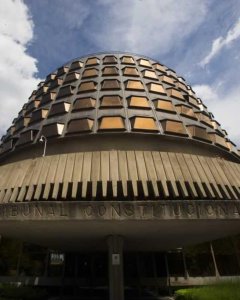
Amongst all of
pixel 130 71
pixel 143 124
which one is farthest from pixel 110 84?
pixel 143 124

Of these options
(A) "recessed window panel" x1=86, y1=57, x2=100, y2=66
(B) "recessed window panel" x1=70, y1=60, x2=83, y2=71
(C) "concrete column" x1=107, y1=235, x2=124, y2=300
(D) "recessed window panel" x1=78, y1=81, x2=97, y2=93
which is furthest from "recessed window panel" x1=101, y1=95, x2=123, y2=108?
(C) "concrete column" x1=107, y1=235, x2=124, y2=300

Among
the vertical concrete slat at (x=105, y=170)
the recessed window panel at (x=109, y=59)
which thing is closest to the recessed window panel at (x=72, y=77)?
the recessed window panel at (x=109, y=59)

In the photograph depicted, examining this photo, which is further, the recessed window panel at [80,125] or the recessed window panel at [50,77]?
the recessed window panel at [50,77]

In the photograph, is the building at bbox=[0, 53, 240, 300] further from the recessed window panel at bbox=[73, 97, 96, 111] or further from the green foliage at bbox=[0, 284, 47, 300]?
the green foliage at bbox=[0, 284, 47, 300]

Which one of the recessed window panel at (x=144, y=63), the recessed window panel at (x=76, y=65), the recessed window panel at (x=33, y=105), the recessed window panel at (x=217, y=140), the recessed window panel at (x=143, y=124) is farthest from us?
the recessed window panel at (x=144, y=63)

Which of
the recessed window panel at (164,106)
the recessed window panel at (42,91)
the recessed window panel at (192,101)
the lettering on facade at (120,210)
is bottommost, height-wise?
the lettering on facade at (120,210)

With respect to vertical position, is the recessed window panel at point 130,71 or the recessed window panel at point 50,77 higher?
the recessed window panel at point 50,77

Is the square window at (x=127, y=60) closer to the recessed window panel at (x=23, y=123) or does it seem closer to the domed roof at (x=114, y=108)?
the domed roof at (x=114, y=108)

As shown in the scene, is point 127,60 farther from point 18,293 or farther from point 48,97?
point 18,293

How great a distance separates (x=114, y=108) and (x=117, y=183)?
817cm

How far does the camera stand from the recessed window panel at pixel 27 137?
2362 centimetres

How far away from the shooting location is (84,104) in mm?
24141

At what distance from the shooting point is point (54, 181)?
55.9 feet

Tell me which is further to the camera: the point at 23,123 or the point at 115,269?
the point at 23,123
